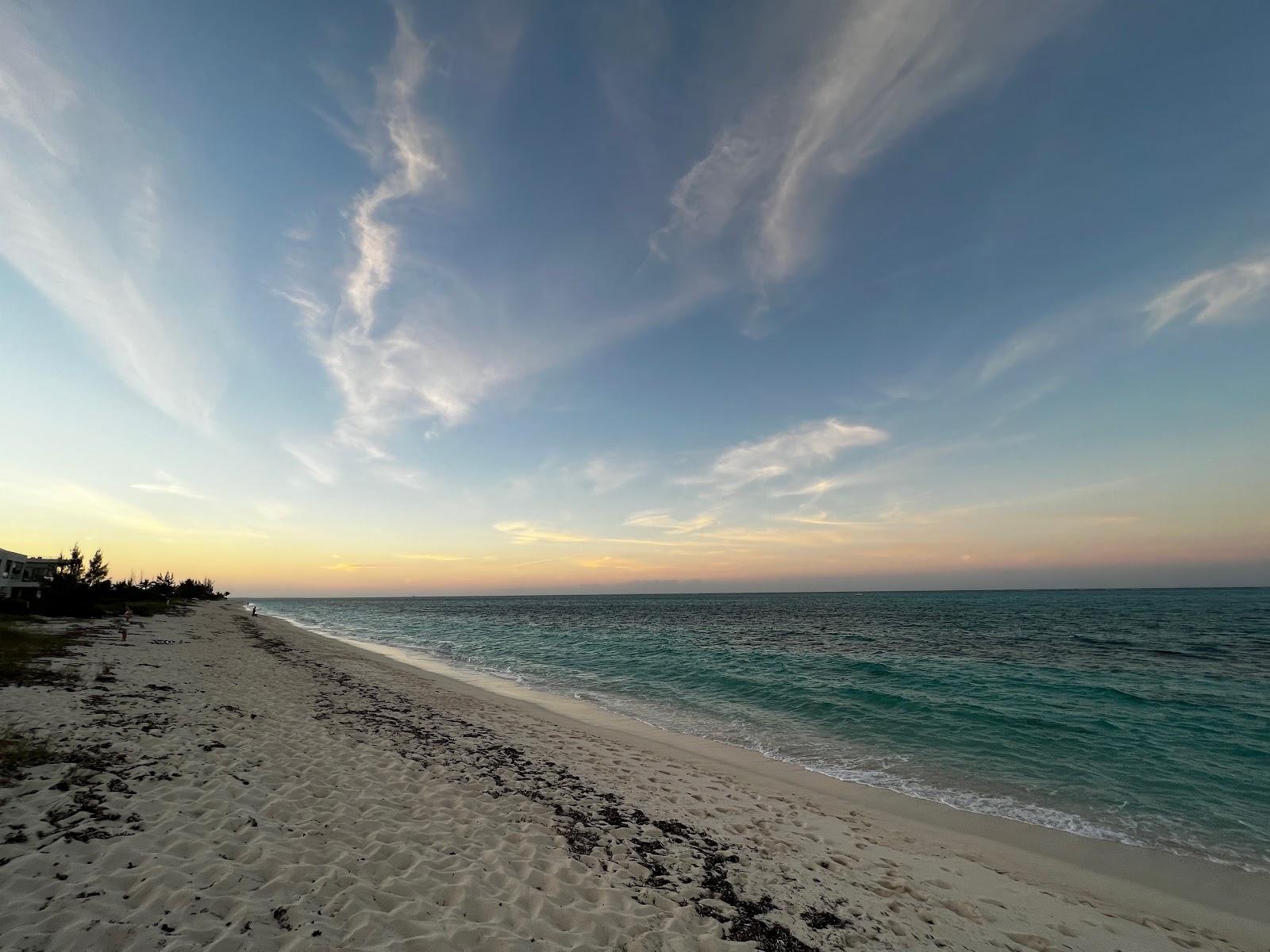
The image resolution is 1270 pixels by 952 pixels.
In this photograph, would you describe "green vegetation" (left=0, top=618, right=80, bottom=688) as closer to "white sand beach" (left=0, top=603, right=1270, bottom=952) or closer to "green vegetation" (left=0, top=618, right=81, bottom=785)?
"green vegetation" (left=0, top=618, right=81, bottom=785)

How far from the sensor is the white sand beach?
15.9 ft

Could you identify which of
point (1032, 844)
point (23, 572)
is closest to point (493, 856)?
point (1032, 844)

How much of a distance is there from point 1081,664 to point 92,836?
39.1 m

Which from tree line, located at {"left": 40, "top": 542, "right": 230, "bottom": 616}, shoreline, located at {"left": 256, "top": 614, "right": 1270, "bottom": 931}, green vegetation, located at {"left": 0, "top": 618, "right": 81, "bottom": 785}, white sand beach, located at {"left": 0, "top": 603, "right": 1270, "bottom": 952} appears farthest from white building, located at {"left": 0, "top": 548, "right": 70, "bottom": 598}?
shoreline, located at {"left": 256, "top": 614, "right": 1270, "bottom": 931}

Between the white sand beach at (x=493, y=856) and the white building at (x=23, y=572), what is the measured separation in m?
40.2

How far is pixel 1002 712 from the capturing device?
18.0 m

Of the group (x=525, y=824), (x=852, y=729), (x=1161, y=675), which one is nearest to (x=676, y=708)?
(x=852, y=729)

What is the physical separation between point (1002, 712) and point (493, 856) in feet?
63.0

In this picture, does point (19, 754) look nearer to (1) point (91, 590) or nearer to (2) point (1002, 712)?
(2) point (1002, 712)

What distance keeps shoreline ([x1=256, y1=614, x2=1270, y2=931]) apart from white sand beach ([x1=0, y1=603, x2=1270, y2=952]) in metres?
0.06

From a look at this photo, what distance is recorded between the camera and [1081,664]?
28172 millimetres

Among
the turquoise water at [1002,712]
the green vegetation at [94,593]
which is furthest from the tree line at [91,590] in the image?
the turquoise water at [1002,712]

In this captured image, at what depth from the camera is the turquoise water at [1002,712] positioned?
11078 millimetres

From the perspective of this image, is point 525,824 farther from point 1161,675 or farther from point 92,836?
point 1161,675
